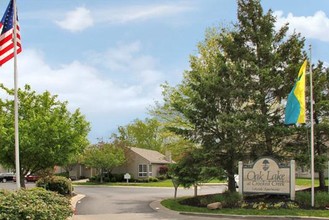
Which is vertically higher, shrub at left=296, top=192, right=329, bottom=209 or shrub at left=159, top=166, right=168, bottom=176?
shrub at left=296, top=192, right=329, bottom=209

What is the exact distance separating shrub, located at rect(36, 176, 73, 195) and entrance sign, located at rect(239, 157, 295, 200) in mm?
14360

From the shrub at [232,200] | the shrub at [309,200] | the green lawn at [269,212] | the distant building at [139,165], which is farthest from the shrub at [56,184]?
the distant building at [139,165]

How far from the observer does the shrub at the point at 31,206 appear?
34.1 feet

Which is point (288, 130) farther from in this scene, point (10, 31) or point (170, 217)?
point (10, 31)

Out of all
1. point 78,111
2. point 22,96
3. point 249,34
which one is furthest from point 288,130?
point 22,96

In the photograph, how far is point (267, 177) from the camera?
826 inches

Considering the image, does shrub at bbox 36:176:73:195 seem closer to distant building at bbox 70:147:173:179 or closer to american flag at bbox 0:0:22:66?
american flag at bbox 0:0:22:66

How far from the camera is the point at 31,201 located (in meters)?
11.2

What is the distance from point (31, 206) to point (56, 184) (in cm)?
2071

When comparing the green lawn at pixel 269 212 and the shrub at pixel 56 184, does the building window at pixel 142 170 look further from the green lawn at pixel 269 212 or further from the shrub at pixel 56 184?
the green lawn at pixel 269 212

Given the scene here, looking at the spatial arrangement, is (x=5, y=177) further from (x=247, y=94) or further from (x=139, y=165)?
(x=247, y=94)

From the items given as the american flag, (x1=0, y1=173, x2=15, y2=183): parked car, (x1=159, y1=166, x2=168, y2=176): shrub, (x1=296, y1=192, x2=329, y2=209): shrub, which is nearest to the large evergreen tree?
(x1=296, y1=192, x2=329, y2=209): shrub

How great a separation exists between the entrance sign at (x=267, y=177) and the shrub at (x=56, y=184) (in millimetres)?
14360

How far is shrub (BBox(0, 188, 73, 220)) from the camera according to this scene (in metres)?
10.4
